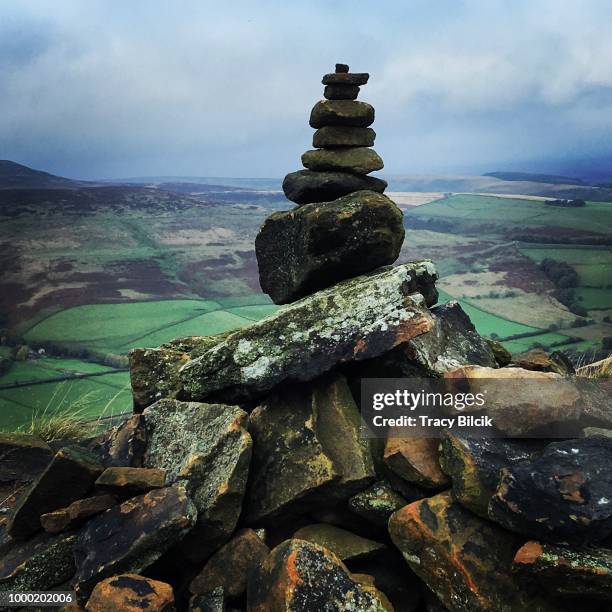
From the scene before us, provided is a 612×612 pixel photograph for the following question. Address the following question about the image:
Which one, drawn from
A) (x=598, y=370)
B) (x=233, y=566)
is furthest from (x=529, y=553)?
(x=598, y=370)

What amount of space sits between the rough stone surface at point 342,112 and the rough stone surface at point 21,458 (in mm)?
10532

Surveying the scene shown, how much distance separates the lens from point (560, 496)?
7035mm

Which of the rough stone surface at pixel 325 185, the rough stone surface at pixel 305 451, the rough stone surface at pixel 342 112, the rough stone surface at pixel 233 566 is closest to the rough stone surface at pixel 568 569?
the rough stone surface at pixel 305 451

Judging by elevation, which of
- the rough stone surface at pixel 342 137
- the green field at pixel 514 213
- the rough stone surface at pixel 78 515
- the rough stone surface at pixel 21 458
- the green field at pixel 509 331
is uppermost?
the rough stone surface at pixel 342 137

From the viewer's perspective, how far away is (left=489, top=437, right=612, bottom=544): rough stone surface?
22.5ft

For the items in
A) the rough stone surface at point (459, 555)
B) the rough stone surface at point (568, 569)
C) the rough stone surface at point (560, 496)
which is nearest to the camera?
the rough stone surface at point (568, 569)

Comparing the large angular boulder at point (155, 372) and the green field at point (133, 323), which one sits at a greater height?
the large angular boulder at point (155, 372)

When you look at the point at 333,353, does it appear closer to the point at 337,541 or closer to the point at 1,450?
the point at 337,541

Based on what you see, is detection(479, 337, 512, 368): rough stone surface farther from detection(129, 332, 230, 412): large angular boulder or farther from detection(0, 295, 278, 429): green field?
detection(0, 295, 278, 429): green field

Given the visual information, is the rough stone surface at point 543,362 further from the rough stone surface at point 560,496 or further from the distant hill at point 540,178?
the distant hill at point 540,178

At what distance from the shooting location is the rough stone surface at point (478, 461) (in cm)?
796

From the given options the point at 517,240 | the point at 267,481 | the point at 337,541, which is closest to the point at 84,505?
the point at 267,481

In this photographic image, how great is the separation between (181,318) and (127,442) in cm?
3771

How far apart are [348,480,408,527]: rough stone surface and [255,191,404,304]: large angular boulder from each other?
A: 514 cm
